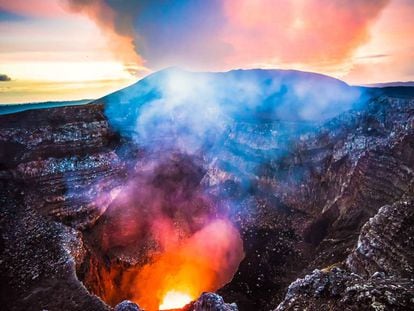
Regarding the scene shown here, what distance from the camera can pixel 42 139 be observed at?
1959 inches

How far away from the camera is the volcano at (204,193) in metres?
33.8

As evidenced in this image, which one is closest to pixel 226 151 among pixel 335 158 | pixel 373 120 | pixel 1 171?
pixel 335 158

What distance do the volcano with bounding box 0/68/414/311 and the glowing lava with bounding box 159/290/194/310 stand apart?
13 centimetres

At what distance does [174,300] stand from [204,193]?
14.9 m

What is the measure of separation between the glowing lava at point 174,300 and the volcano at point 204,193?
13 cm

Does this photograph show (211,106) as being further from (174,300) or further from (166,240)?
(174,300)

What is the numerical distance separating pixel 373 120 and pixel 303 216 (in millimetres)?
13603

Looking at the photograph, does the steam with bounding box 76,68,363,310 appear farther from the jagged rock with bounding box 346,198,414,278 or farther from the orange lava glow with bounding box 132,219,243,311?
the jagged rock with bounding box 346,198,414,278

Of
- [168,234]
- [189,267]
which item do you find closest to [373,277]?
[189,267]

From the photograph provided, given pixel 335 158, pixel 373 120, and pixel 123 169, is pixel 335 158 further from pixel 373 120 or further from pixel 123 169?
pixel 123 169

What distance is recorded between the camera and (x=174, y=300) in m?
47.2

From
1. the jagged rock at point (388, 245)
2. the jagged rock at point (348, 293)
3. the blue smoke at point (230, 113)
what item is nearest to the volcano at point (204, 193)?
the jagged rock at point (388, 245)

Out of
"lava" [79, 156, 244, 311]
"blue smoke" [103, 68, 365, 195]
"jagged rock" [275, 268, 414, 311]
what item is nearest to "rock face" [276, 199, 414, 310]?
"jagged rock" [275, 268, 414, 311]

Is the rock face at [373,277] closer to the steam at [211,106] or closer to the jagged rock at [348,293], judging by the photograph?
the jagged rock at [348,293]
